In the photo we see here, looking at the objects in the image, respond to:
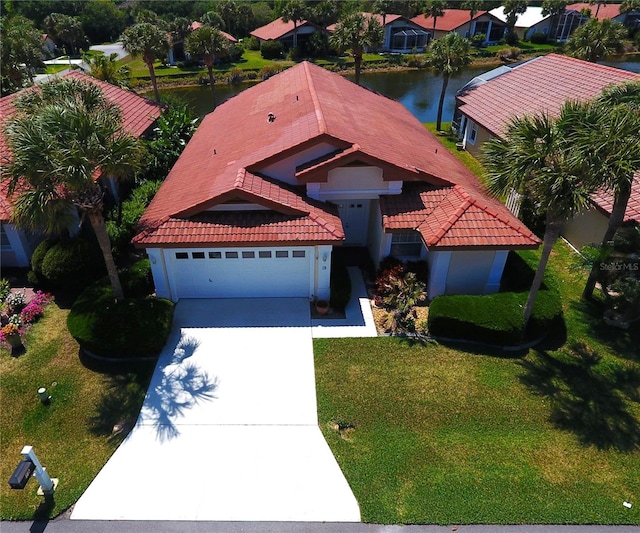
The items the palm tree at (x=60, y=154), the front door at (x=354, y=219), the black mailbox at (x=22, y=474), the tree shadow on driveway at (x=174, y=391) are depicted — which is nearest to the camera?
the black mailbox at (x=22, y=474)

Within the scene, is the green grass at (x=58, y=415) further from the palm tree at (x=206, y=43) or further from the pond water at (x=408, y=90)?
the pond water at (x=408, y=90)

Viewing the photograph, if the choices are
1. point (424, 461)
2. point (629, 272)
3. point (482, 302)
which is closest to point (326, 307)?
point (482, 302)

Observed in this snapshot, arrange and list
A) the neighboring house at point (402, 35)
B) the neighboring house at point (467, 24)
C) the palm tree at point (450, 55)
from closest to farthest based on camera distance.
→ the palm tree at point (450, 55)
the neighboring house at point (402, 35)
the neighboring house at point (467, 24)

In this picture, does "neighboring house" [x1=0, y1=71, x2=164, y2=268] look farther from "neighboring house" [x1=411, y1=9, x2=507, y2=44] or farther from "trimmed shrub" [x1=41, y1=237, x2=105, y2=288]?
"neighboring house" [x1=411, y1=9, x2=507, y2=44]

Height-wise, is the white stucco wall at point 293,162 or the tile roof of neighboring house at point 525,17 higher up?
the tile roof of neighboring house at point 525,17

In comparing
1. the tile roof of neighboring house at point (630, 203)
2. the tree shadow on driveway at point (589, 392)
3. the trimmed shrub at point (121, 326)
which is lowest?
the tree shadow on driveway at point (589, 392)

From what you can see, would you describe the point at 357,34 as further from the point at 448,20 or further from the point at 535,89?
the point at 448,20

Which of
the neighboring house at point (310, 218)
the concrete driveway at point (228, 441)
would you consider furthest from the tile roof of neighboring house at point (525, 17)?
the concrete driveway at point (228, 441)

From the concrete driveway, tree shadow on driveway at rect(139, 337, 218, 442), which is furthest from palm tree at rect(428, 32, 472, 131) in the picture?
tree shadow on driveway at rect(139, 337, 218, 442)
